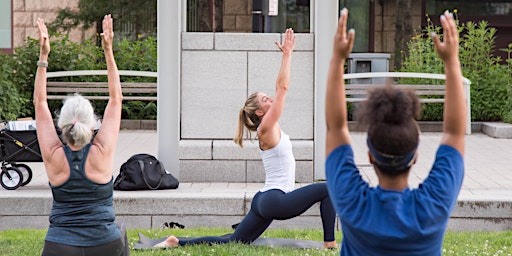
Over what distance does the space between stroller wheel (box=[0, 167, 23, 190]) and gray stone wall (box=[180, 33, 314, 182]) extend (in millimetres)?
1644

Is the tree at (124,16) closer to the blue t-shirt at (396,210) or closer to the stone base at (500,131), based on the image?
the stone base at (500,131)

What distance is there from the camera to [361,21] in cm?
2227

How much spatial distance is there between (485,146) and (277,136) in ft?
26.2

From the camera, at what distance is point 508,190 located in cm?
962

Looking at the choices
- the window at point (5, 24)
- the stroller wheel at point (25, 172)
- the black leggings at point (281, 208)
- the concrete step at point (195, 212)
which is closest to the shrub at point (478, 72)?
the window at point (5, 24)

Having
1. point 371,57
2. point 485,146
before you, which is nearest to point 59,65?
point 371,57

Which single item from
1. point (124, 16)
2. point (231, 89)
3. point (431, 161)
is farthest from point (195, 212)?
point (124, 16)

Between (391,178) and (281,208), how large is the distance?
3965 millimetres

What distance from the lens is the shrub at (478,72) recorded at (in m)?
17.1

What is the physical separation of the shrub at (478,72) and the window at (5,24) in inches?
319

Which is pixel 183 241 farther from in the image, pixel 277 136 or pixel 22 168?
pixel 22 168

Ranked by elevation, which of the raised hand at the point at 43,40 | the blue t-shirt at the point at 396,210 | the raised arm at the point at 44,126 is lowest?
the blue t-shirt at the point at 396,210

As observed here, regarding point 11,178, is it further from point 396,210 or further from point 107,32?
point 396,210

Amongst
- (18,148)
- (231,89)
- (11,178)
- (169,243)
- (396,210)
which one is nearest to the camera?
(396,210)
